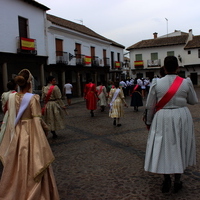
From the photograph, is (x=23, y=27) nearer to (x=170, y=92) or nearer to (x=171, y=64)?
(x=171, y=64)

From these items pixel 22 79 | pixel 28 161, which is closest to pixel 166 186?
pixel 28 161

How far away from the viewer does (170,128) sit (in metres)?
3.00

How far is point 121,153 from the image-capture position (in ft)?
16.4

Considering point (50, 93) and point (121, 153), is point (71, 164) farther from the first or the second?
point (50, 93)

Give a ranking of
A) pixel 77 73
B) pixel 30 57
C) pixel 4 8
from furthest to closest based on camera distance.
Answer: pixel 77 73 < pixel 30 57 < pixel 4 8

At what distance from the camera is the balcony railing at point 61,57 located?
2048 cm

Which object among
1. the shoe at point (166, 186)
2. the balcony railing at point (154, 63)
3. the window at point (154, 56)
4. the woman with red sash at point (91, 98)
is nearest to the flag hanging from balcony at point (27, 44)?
the woman with red sash at point (91, 98)

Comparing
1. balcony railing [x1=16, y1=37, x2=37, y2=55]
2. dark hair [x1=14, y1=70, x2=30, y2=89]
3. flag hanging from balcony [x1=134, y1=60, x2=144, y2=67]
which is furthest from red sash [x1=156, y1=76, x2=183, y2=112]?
flag hanging from balcony [x1=134, y1=60, x2=144, y2=67]

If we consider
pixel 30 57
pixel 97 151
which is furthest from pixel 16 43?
pixel 97 151

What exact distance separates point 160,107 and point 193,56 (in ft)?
115

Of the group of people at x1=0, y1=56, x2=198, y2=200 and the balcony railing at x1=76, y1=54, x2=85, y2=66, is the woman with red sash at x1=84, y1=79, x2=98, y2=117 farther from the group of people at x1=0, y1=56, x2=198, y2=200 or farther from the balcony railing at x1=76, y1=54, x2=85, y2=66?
the balcony railing at x1=76, y1=54, x2=85, y2=66

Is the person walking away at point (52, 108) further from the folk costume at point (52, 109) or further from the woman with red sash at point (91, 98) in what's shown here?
the woman with red sash at point (91, 98)

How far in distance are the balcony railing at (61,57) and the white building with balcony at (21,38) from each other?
1.53 meters

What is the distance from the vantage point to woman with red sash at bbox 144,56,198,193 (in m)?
2.97
